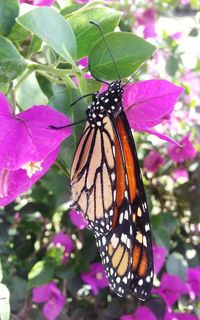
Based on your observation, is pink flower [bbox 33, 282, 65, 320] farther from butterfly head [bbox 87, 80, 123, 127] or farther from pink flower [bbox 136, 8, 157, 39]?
pink flower [bbox 136, 8, 157, 39]

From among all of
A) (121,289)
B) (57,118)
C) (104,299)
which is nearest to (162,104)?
(57,118)

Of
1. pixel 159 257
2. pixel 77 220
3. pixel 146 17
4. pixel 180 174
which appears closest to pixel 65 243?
pixel 77 220

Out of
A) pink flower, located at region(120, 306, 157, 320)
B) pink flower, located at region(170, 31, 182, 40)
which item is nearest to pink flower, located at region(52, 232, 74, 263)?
pink flower, located at region(120, 306, 157, 320)

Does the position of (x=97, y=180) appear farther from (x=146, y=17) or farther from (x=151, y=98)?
(x=146, y=17)

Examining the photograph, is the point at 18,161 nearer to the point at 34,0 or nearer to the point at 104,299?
the point at 34,0

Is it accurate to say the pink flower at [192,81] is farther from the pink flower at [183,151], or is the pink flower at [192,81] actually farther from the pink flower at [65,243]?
the pink flower at [65,243]

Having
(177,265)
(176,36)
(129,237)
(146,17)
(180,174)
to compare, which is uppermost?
(146,17)

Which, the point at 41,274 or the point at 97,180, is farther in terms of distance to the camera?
the point at 41,274
